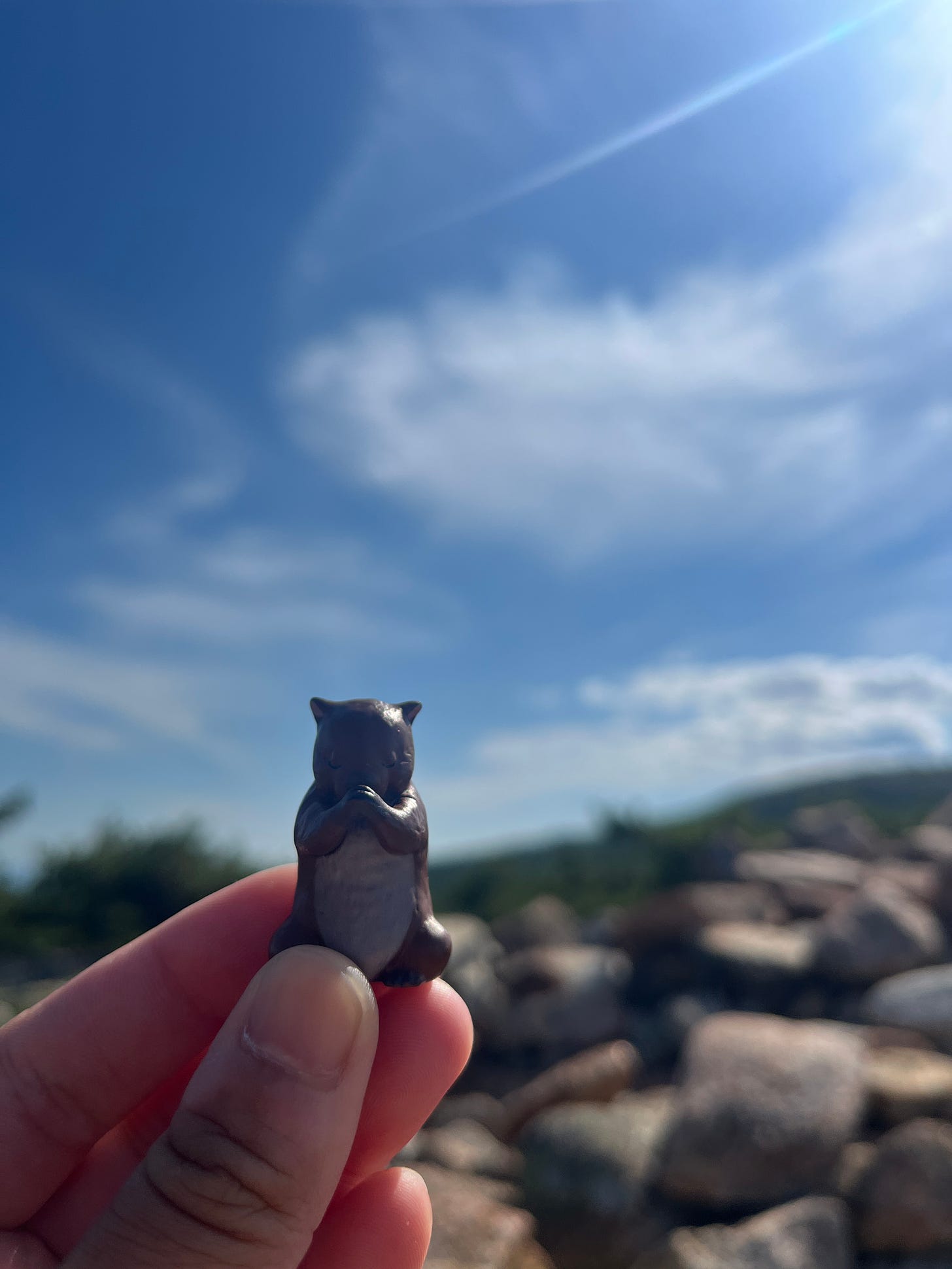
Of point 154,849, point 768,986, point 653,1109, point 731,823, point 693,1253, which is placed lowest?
point 693,1253

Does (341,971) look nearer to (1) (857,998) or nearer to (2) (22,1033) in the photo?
(2) (22,1033)

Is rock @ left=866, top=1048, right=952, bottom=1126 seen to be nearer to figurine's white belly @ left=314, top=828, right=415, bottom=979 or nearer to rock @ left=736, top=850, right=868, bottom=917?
rock @ left=736, top=850, right=868, bottom=917

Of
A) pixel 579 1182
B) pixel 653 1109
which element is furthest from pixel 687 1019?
pixel 579 1182

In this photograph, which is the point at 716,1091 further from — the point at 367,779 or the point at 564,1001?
the point at 367,779

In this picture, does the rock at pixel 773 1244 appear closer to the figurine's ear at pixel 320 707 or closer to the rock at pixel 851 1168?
the rock at pixel 851 1168

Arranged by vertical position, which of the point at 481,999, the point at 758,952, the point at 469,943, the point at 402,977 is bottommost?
the point at 402,977

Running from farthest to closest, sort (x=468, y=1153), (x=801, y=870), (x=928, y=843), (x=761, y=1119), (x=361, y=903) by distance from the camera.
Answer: (x=928, y=843)
(x=801, y=870)
(x=468, y=1153)
(x=761, y=1119)
(x=361, y=903)

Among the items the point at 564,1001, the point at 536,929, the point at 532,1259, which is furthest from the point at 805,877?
the point at 532,1259

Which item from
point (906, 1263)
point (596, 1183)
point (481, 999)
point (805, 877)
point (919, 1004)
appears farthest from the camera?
point (805, 877)
